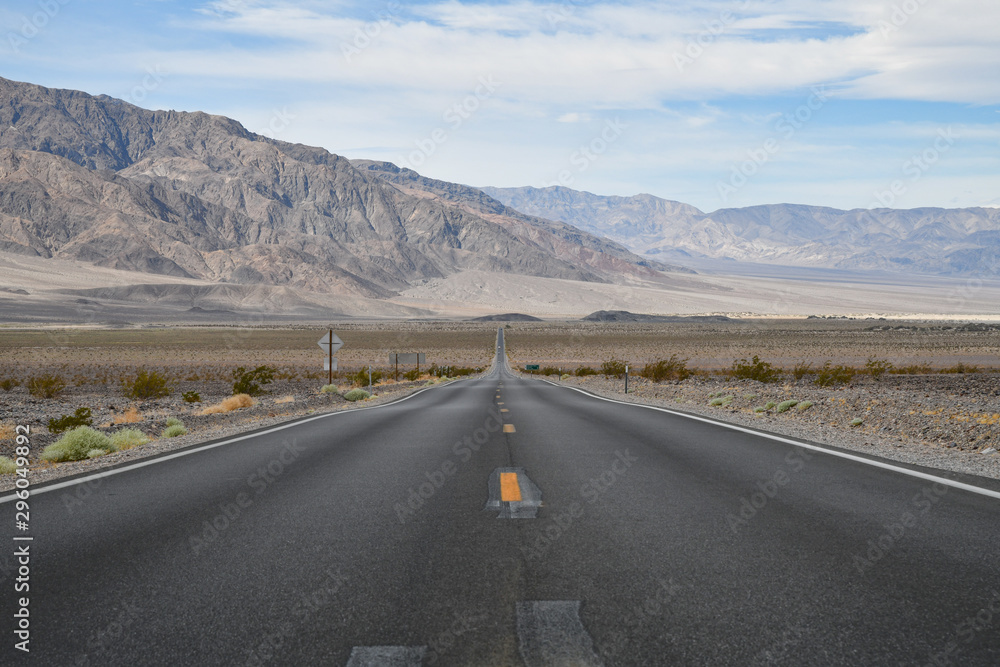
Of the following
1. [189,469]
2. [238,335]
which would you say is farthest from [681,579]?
[238,335]

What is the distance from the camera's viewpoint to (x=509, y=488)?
7.67m

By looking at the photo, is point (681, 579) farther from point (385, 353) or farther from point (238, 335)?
point (238, 335)

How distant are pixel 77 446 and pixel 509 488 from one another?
8.71m

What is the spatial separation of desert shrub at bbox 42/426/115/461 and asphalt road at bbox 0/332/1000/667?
445cm

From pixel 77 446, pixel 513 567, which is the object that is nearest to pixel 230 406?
pixel 77 446

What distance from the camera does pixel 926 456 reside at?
34.1 ft

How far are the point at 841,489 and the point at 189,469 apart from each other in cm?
740

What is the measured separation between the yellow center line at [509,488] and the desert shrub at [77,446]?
26.3 ft

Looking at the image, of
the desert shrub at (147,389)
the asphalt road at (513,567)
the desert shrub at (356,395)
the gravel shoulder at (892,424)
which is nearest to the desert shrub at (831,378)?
the gravel shoulder at (892,424)

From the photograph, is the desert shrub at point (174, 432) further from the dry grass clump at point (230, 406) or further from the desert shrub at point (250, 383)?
the desert shrub at point (250, 383)

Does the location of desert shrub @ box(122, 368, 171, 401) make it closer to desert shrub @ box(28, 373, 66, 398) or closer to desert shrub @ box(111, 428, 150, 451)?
desert shrub @ box(28, 373, 66, 398)

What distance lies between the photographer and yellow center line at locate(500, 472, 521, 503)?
7.16 meters

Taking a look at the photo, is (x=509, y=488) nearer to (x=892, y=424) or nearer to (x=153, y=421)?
(x=892, y=424)

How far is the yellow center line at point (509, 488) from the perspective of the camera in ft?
23.5
